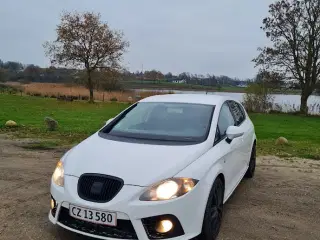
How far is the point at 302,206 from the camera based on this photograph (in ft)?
16.3

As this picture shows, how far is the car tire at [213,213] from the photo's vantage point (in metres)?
3.55

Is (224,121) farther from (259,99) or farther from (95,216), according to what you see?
(259,99)

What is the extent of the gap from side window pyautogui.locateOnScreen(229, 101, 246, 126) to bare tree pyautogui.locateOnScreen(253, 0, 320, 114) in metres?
29.8

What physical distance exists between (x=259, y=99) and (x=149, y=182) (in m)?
32.9

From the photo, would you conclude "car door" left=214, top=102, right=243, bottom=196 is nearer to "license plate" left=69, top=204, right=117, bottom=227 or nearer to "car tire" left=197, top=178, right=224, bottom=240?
"car tire" left=197, top=178, right=224, bottom=240

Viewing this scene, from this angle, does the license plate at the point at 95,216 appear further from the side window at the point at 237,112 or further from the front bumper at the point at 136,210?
the side window at the point at 237,112

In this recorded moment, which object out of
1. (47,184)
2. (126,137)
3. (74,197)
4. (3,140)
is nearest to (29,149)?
(3,140)

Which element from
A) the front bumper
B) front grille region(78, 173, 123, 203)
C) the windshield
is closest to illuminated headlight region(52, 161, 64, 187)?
the front bumper

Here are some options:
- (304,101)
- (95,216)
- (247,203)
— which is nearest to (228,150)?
(247,203)

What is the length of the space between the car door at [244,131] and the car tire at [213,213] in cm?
123

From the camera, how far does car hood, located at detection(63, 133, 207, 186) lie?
3.34 meters

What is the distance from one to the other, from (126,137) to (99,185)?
3.61ft

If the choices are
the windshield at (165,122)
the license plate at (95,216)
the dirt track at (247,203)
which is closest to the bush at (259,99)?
the dirt track at (247,203)

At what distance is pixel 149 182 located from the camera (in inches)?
128
